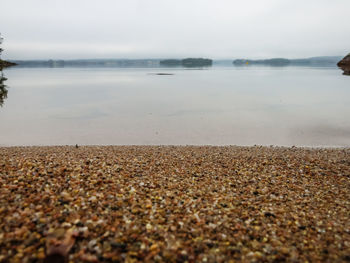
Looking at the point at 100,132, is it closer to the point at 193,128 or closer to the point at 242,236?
the point at 193,128

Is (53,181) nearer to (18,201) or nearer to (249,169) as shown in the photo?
(18,201)

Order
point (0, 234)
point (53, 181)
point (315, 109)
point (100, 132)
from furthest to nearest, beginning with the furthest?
point (315, 109) → point (100, 132) → point (53, 181) → point (0, 234)

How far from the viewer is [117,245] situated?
4.91 meters

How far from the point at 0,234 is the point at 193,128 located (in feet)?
69.0

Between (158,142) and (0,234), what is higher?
(0,234)

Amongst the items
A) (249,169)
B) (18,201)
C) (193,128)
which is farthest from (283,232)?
(193,128)

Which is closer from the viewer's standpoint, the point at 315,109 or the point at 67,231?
the point at 67,231

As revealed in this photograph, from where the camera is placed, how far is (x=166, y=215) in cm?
621

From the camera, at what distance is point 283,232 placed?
19.0 ft

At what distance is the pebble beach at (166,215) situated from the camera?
15.9 ft

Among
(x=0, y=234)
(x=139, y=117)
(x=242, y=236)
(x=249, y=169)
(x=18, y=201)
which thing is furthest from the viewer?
(x=139, y=117)

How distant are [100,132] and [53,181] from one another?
16.5 meters

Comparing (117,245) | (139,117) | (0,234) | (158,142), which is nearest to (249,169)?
(117,245)

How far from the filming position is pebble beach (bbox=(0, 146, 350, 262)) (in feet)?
15.9
